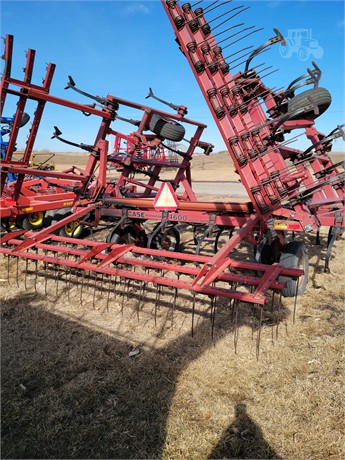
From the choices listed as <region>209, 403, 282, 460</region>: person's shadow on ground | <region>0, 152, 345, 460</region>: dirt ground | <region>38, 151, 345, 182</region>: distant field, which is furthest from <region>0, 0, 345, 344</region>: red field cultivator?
<region>38, 151, 345, 182</region>: distant field

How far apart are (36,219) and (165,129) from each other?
12.8ft

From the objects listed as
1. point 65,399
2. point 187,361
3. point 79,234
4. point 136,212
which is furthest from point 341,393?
point 79,234

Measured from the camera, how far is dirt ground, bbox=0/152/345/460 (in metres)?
1.98

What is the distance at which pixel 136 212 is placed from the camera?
5023mm

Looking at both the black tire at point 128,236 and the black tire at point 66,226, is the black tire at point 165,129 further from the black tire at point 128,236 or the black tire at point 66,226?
the black tire at point 66,226

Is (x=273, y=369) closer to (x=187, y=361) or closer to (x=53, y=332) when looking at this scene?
(x=187, y=361)

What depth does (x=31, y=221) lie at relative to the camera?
7.52 metres

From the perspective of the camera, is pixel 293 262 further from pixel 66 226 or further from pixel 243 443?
pixel 66 226

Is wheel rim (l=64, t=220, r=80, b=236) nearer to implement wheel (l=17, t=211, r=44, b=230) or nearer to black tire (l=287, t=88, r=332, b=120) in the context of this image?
implement wheel (l=17, t=211, r=44, b=230)

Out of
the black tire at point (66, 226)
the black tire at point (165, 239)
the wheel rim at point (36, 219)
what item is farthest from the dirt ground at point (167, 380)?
the wheel rim at point (36, 219)

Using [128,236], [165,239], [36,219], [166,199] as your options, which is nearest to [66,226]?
[36,219]

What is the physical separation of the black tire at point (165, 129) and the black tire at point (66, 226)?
2.68 meters

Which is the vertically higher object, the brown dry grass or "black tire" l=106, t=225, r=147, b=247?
"black tire" l=106, t=225, r=147, b=247

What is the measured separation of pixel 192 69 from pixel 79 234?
4.57 meters
